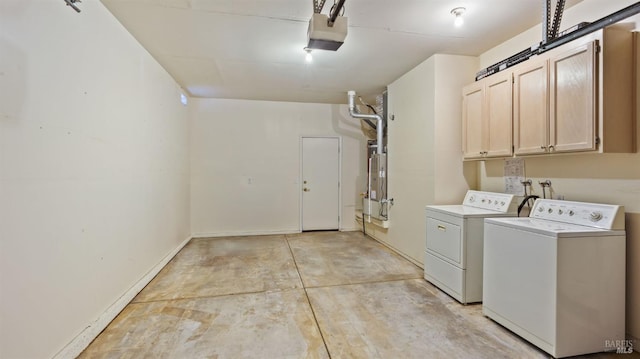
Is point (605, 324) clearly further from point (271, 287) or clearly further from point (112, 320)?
point (112, 320)

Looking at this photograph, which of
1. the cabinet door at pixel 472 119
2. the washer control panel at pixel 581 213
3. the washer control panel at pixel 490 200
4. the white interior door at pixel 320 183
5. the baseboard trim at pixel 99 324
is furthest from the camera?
the white interior door at pixel 320 183

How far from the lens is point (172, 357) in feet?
6.51

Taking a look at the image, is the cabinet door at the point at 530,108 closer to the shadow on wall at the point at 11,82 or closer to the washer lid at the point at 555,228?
the washer lid at the point at 555,228

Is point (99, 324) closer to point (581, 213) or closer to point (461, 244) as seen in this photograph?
point (461, 244)

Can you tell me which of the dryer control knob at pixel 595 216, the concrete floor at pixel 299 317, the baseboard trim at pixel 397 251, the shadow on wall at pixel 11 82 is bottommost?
the concrete floor at pixel 299 317

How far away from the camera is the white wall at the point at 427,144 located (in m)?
3.54

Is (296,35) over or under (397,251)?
over

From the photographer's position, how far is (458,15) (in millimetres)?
2609

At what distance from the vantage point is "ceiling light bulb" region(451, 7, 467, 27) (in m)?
2.53

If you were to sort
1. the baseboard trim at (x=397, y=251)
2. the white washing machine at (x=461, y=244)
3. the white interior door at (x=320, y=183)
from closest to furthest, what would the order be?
the white washing machine at (x=461, y=244)
the baseboard trim at (x=397, y=251)
the white interior door at (x=320, y=183)

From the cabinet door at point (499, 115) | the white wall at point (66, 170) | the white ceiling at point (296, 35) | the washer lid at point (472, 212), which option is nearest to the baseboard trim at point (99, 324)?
the white wall at point (66, 170)

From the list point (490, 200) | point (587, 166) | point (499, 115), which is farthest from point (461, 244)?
point (499, 115)

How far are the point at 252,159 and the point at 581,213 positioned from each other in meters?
4.83

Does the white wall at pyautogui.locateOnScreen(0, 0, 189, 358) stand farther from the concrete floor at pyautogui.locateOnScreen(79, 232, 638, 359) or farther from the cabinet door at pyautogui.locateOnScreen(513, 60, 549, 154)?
the cabinet door at pyautogui.locateOnScreen(513, 60, 549, 154)
